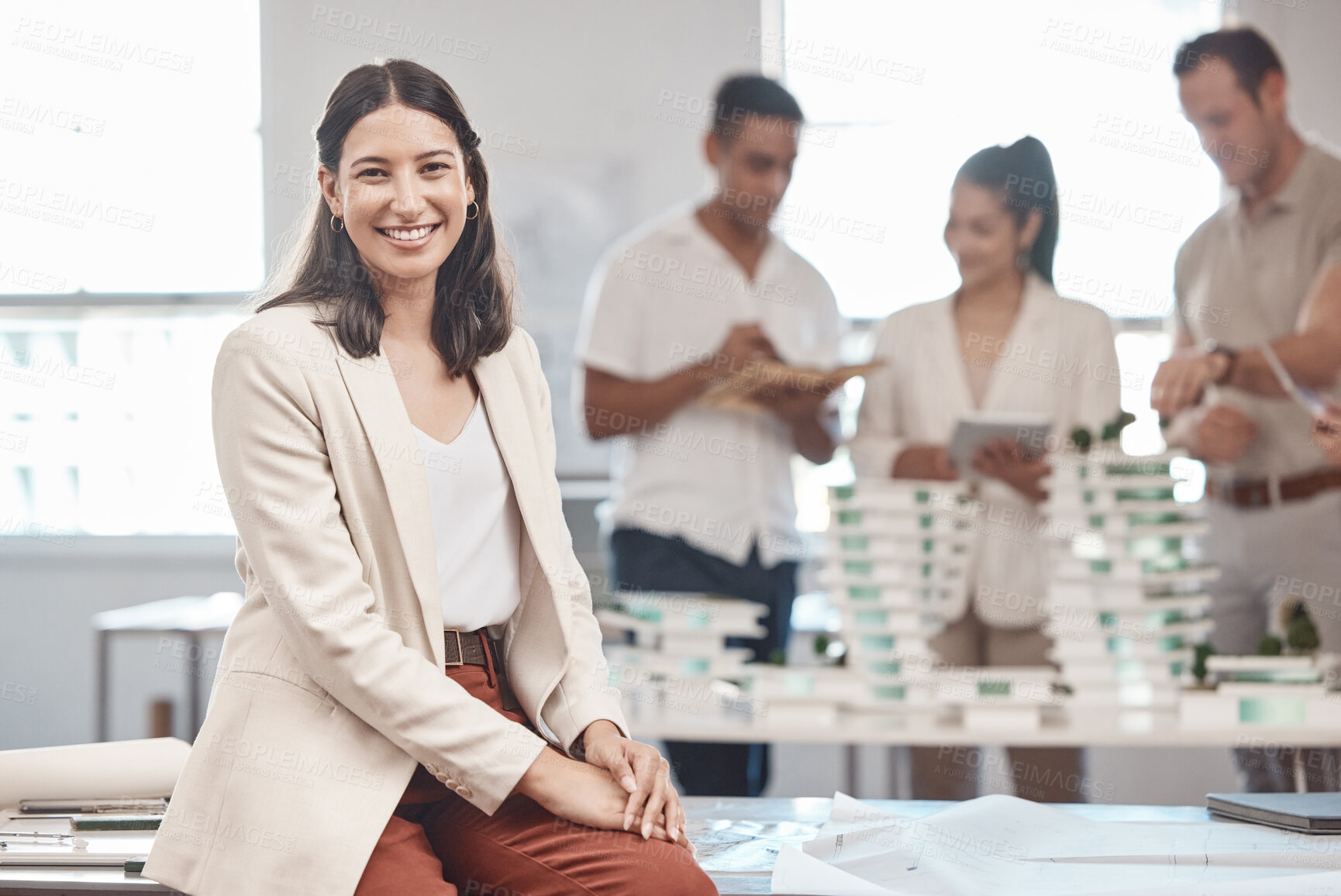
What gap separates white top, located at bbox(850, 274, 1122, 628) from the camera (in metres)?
2.70

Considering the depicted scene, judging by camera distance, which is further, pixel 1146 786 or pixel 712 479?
pixel 1146 786

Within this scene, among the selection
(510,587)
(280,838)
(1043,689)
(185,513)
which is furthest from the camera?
(185,513)

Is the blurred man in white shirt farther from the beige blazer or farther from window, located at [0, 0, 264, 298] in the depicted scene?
window, located at [0, 0, 264, 298]

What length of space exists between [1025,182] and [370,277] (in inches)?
72.2

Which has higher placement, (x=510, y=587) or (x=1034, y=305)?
(x=1034, y=305)

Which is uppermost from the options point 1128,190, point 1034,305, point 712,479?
point 1128,190

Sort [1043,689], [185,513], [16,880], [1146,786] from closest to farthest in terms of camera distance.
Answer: [16,880] < [1043,689] < [1146,786] < [185,513]

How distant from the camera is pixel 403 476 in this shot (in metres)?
1.36

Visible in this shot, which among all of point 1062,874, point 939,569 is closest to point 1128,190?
point 939,569

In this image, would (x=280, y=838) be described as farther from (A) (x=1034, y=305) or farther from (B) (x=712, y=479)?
(A) (x=1034, y=305)

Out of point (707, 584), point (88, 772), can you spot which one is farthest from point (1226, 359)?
point (88, 772)

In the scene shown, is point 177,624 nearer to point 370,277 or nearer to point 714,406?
point 714,406

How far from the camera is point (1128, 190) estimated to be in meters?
4.49

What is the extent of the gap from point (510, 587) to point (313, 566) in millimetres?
277
